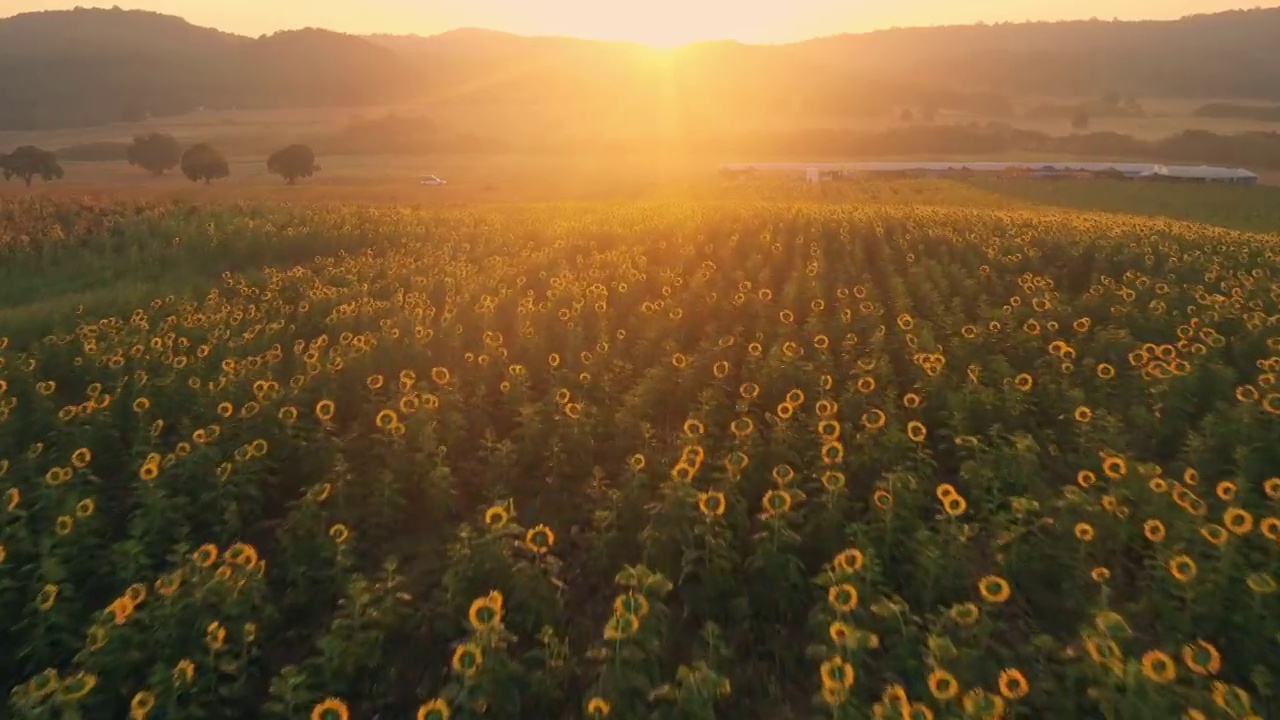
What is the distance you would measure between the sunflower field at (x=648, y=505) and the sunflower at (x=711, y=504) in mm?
149

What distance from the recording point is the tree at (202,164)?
53781mm

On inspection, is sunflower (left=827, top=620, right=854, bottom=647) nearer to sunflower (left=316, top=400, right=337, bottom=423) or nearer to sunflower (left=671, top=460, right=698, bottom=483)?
sunflower (left=671, top=460, right=698, bottom=483)

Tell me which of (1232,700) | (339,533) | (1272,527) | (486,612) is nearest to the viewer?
(1232,700)

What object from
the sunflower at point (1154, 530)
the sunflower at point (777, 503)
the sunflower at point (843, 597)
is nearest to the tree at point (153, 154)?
the sunflower at point (777, 503)

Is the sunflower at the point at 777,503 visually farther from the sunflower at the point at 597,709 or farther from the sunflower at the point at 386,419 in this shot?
the sunflower at the point at 386,419

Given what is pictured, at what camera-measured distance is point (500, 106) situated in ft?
404

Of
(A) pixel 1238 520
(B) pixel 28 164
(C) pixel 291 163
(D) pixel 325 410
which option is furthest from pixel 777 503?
(B) pixel 28 164

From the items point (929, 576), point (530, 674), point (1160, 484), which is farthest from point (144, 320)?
point (1160, 484)

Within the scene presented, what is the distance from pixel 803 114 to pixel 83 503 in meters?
125

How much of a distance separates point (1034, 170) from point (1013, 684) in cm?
6093

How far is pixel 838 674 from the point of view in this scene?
3.75m

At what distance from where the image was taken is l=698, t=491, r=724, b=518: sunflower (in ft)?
17.2

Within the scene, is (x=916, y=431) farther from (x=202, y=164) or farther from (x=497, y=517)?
(x=202, y=164)

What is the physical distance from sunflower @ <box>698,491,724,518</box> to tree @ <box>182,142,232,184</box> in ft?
191
